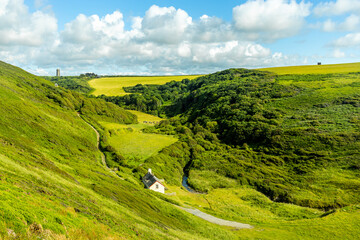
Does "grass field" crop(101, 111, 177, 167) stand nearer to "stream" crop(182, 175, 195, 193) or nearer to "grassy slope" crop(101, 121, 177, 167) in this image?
"grassy slope" crop(101, 121, 177, 167)

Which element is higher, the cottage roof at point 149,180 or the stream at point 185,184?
the cottage roof at point 149,180

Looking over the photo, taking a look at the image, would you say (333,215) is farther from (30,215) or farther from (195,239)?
(30,215)

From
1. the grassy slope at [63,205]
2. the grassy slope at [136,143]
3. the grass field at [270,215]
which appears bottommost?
the grass field at [270,215]

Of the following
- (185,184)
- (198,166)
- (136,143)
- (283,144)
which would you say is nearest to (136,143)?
(136,143)

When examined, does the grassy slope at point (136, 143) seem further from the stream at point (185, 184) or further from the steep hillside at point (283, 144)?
the stream at point (185, 184)

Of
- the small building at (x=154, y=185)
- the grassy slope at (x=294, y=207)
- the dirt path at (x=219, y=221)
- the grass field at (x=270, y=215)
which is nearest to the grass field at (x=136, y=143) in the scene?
the grassy slope at (x=294, y=207)

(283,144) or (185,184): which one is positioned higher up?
(283,144)

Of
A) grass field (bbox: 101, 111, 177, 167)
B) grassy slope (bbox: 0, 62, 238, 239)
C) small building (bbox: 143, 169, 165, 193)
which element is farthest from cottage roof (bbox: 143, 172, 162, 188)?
grassy slope (bbox: 0, 62, 238, 239)

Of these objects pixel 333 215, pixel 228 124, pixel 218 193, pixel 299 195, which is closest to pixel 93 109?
pixel 228 124

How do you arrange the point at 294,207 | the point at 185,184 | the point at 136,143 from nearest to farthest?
the point at 294,207 → the point at 185,184 → the point at 136,143

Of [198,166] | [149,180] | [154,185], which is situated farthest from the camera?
[198,166]

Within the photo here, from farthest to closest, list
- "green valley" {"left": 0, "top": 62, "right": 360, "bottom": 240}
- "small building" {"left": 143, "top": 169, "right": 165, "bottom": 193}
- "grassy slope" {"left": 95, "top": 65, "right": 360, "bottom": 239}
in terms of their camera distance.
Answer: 1. "small building" {"left": 143, "top": 169, "right": 165, "bottom": 193}
2. "grassy slope" {"left": 95, "top": 65, "right": 360, "bottom": 239}
3. "green valley" {"left": 0, "top": 62, "right": 360, "bottom": 240}

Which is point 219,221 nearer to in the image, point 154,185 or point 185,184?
point 154,185

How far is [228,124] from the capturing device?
125m
